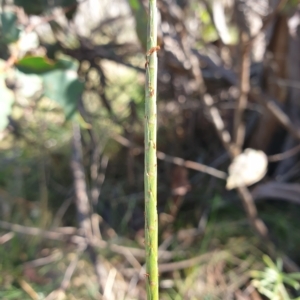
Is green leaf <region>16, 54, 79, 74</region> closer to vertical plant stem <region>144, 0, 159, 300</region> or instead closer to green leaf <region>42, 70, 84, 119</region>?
green leaf <region>42, 70, 84, 119</region>

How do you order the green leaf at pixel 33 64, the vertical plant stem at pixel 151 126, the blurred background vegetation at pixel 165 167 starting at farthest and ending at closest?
1. the blurred background vegetation at pixel 165 167
2. the green leaf at pixel 33 64
3. the vertical plant stem at pixel 151 126

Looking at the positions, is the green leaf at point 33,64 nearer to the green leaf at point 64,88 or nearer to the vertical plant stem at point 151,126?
the green leaf at point 64,88

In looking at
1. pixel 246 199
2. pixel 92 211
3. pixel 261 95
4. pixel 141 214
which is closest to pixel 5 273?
pixel 92 211

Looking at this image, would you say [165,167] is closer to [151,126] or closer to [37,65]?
[37,65]

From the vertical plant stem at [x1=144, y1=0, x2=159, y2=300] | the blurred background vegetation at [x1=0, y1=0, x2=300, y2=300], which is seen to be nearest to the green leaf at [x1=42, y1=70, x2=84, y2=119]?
the blurred background vegetation at [x1=0, y1=0, x2=300, y2=300]

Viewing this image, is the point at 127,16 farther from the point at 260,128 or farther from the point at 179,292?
the point at 179,292

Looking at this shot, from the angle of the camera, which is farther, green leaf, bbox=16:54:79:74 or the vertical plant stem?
green leaf, bbox=16:54:79:74

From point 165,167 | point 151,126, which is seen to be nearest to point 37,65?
point 151,126

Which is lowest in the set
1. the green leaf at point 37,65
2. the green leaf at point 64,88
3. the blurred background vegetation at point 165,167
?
the blurred background vegetation at point 165,167

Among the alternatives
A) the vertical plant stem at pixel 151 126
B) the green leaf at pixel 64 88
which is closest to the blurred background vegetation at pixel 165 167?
the green leaf at pixel 64 88
